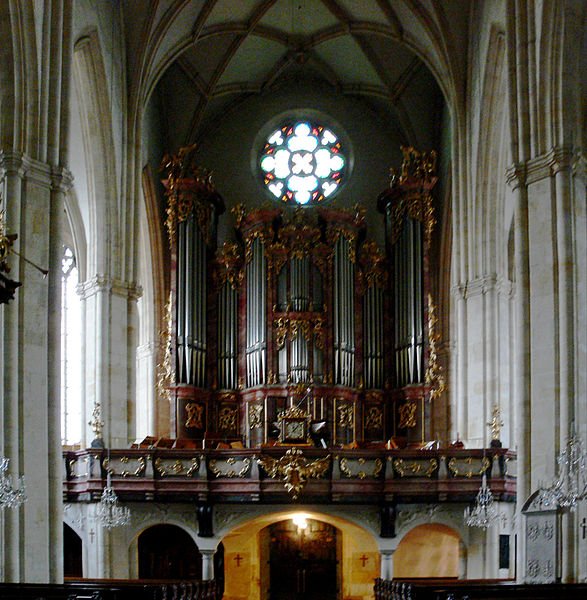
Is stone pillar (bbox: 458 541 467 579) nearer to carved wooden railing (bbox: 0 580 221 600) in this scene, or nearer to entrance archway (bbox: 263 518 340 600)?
carved wooden railing (bbox: 0 580 221 600)

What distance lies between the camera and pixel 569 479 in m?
19.3

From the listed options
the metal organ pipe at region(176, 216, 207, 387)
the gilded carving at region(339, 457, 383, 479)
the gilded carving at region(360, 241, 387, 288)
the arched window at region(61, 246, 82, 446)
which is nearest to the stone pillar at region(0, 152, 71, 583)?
the gilded carving at region(339, 457, 383, 479)

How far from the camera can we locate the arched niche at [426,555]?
30.5m

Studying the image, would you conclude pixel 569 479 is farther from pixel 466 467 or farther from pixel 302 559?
pixel 302 559

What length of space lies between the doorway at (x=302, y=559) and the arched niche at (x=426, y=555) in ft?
8.36

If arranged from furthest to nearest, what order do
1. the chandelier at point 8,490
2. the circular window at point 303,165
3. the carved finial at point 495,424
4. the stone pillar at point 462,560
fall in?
the circular window at point 303,165 → the stone pillar at point 462,560 → the carved finial at point 495,424 → the chandelier at point 8,490

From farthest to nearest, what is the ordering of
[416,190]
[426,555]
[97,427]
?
[416,190], [426,555], [97,427]

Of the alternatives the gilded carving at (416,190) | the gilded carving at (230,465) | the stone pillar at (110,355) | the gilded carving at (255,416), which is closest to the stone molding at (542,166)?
the gilded carving at (230,465)

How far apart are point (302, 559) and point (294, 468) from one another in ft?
26.8

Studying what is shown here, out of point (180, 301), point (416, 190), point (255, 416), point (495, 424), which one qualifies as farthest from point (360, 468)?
point (416, 190)

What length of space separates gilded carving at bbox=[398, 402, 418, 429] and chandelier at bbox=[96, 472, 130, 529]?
863 centimetres

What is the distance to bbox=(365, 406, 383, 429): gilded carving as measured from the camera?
31594 mm

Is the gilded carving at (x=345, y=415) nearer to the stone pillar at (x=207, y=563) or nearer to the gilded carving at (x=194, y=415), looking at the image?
the gilded carving at (x=194, y=415)

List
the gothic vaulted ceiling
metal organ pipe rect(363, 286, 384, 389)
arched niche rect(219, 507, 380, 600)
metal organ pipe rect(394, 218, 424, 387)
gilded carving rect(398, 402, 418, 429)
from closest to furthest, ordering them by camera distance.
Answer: the gothic vaulted ceiling
gilded carving rect(398, 402, 418, 429)
metal organ pipe rect(394, 218, 424, 387)
arched niche rect(219, 507, 380, 600)
metal organ pipe rect(363, 286, 384, 389)
